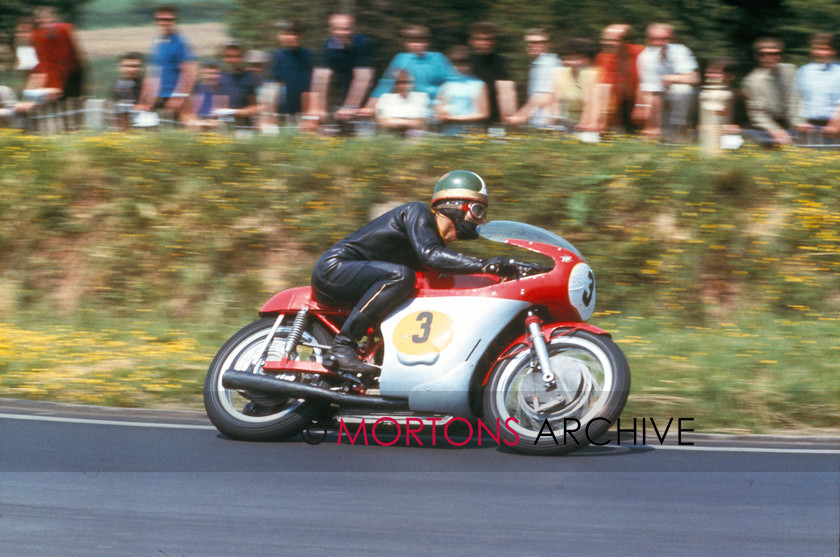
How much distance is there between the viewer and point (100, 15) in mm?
22359

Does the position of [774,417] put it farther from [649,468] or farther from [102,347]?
[102,347]

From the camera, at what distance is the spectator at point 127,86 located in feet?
40.3

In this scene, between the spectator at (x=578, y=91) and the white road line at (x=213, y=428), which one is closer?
the white road line at (x=213, y=428)

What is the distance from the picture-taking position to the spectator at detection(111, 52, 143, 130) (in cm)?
1230

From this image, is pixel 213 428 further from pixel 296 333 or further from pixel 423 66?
pixel 423 66

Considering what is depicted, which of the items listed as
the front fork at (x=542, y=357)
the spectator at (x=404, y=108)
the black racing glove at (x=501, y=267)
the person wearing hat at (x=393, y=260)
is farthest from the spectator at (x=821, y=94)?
the front fork at (x=542, y=357)

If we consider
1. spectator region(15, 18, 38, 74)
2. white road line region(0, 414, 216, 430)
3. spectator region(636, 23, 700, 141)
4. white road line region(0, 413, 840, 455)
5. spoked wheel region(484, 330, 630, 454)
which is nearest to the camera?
spoked wheel region(484, 330, 630, 454)

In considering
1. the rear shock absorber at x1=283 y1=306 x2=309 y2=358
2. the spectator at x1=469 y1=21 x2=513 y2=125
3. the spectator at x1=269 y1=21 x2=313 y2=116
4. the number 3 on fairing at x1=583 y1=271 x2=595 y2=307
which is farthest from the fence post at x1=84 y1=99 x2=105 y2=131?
the number 3 on fairing at x1=583 y1=271 x2=595 y2=307

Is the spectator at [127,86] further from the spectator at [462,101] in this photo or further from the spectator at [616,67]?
the spectator at [616,67]

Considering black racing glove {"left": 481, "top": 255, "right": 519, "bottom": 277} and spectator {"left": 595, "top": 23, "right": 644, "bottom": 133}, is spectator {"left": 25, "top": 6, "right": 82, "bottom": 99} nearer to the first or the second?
spectator {"left": 595, "top": 23, "right": 644, "bottom": 133}

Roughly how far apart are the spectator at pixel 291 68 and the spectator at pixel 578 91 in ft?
8.24

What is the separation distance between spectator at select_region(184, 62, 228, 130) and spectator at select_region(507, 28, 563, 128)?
3.01 m

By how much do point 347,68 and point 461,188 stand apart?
4.84 meters

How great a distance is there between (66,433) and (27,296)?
4.66 m
